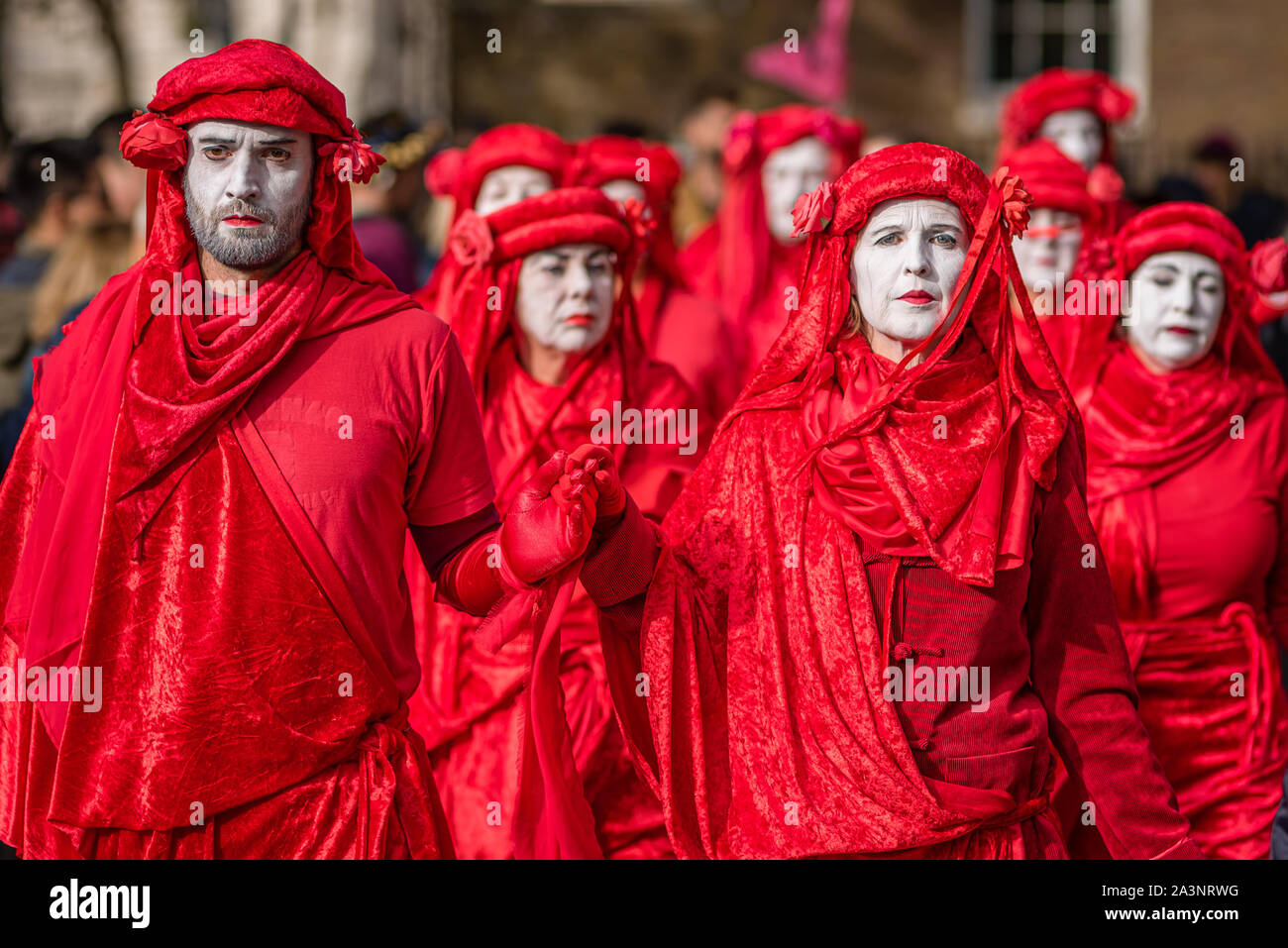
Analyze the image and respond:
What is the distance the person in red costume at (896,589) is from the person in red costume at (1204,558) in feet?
3.38

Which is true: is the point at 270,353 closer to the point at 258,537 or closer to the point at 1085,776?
the point at 258,537

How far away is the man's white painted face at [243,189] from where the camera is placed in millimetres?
3420

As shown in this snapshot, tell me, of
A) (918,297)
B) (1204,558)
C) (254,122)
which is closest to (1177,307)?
(1204,558)

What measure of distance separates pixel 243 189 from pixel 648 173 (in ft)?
11.4

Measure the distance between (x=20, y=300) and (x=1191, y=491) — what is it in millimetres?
4453

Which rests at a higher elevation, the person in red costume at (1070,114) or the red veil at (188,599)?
the person in red costume at (1070,114)

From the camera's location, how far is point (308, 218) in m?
3.54

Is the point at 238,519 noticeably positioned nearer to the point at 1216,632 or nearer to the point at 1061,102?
the point at 1216,632

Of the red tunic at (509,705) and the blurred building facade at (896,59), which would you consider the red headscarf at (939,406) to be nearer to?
the red tunic at (509,705)

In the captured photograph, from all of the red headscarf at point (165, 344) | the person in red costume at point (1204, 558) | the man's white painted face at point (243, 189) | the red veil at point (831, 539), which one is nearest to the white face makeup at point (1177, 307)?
the person in red costume at point (1204, 558)

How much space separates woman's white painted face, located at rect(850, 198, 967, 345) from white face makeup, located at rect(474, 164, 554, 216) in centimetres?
240

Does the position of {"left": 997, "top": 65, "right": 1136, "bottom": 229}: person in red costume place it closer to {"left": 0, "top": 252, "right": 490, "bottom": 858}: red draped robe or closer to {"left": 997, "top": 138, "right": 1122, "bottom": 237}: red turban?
{"left": 997, "top": 138, "right": 1122, "bottom": 237}: red turban

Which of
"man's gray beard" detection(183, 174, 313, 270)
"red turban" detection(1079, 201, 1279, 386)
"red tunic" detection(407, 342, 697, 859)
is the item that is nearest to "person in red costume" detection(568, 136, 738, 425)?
"red tunic" detection(407, 342, 697, 859)

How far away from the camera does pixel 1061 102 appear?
7086mm
